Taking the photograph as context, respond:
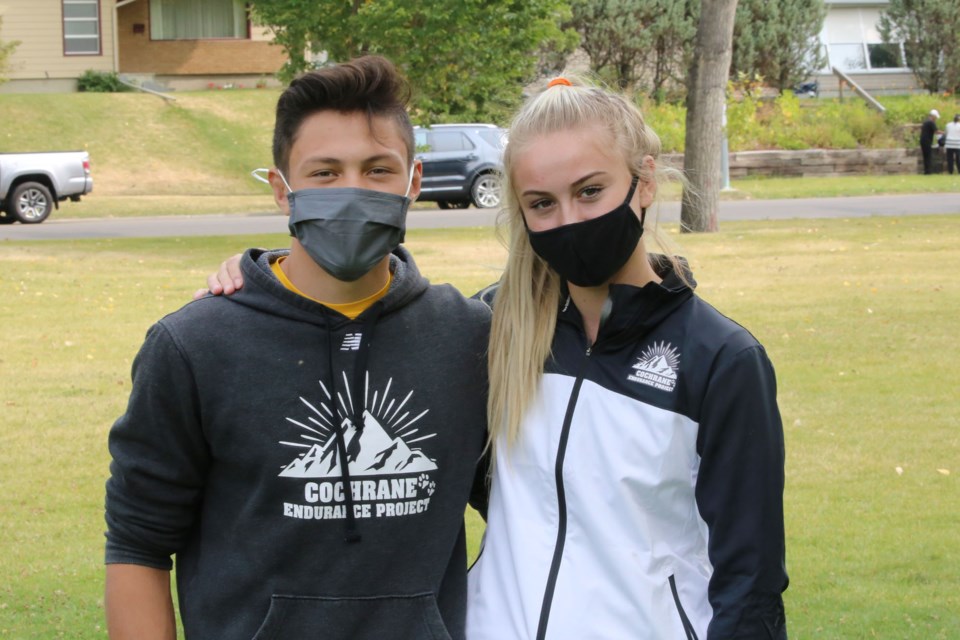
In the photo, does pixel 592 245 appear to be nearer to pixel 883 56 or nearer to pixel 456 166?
pixel 456 166

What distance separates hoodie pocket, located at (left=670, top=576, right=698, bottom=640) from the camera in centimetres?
261

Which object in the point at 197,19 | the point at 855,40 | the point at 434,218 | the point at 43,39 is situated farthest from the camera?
the point at 855,40

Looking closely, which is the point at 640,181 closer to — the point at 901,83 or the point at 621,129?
the point at 621,129

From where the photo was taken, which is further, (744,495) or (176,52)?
(176,52)

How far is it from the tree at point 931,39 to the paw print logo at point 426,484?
137 feet

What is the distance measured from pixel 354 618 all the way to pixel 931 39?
42735 mm

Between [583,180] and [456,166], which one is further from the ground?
[583,180]

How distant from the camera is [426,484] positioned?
2.74 meters

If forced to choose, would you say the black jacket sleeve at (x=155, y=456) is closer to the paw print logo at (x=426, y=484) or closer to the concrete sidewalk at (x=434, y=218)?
the paw print logo at (x=426, y=484)

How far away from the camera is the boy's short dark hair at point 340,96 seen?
284cm

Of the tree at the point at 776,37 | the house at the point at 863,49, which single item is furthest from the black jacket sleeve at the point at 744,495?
the house at the point at 863,49

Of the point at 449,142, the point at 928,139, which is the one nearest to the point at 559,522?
the point at 449,142

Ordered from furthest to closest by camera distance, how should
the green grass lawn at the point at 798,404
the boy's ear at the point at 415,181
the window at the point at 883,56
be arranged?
the window at the point at 883,56 → the green grass lawn at the point at 798,404 → the boy's ear at the point at 415,181

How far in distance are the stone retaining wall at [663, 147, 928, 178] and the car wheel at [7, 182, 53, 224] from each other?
1760cm
